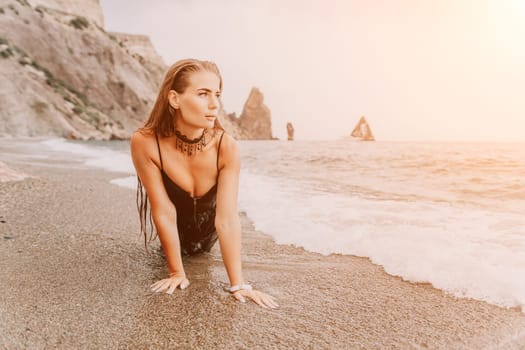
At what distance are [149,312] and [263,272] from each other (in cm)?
91

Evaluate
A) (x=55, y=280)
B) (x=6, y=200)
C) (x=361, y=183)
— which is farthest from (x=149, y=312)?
(x=361, y=183)

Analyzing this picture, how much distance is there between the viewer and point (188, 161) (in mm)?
2426

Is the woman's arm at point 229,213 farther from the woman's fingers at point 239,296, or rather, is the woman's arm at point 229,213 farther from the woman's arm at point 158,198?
the woman's arm at point 158,198

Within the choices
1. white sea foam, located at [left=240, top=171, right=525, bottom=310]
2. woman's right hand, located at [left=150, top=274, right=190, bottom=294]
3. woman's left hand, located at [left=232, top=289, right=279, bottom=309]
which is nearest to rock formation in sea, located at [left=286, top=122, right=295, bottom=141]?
white sea foam, located at [left=240, top=171, right=525, bottom=310]

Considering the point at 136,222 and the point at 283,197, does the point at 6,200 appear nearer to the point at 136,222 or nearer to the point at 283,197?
the point at 136,222

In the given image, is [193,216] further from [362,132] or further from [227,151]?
[362,132]

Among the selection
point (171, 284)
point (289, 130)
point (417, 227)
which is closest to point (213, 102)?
point (171, 284)

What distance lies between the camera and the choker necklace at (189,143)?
7.68ft

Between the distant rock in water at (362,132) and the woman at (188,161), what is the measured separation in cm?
9782

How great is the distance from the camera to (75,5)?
6225 centimetres

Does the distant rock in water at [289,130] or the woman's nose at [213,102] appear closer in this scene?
the woman's nose at [213,102]

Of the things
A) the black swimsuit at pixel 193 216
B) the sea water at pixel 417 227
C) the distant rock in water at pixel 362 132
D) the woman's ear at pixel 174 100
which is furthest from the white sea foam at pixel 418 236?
the distant rock in water at pixel 362 132

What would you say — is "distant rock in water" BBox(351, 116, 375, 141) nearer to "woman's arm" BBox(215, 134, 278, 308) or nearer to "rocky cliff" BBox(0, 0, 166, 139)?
"rocky cliff" BBox(0, 0, 166, 139)

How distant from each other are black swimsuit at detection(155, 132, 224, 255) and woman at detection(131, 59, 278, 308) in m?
0.01
